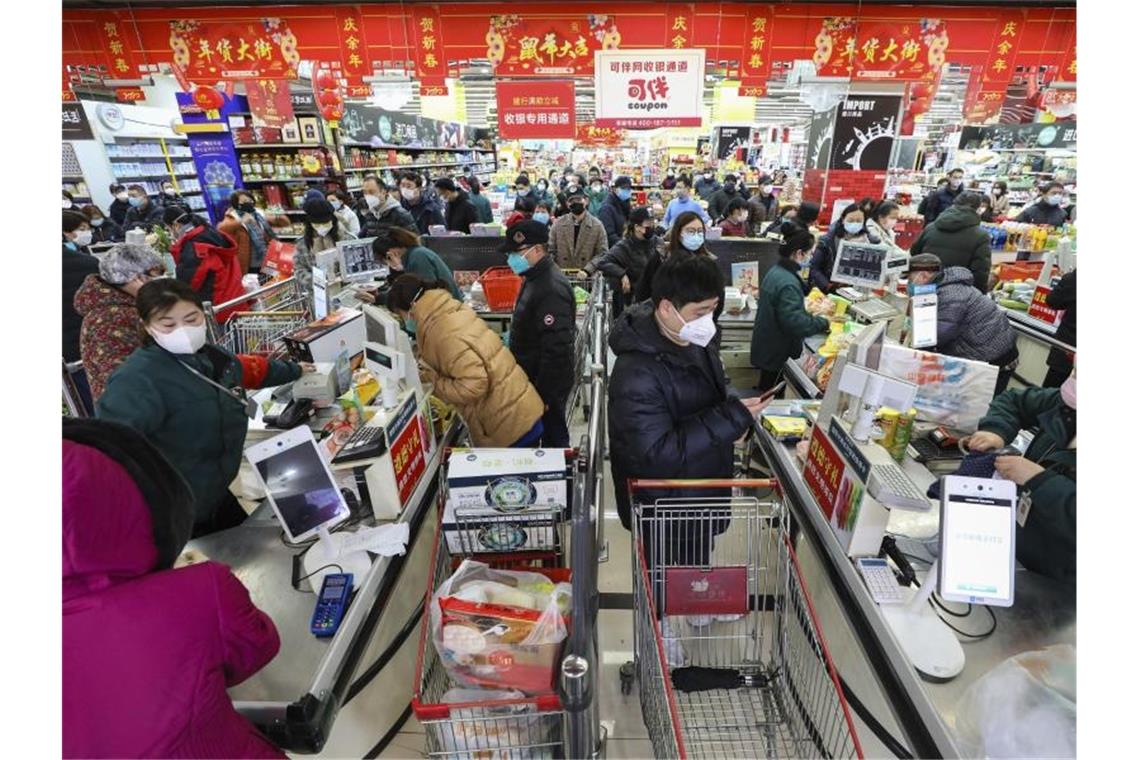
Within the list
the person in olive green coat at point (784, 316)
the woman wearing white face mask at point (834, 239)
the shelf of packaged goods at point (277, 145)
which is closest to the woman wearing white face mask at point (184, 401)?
the person in olive green coat at point (784, 316)

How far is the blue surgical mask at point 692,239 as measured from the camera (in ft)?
14.9

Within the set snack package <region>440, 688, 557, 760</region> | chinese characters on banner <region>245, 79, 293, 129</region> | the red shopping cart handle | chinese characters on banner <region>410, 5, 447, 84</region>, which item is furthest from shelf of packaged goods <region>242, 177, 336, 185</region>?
snack package <region>440, 688, 557, 760</region>

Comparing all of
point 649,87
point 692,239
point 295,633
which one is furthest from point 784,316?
point 649,87

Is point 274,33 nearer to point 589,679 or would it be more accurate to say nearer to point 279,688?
point 279,688

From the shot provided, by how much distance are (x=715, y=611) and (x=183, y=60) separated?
8.55 meters

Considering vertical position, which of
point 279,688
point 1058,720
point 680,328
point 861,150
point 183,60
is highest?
point 183,60

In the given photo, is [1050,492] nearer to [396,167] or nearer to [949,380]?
[949,380]

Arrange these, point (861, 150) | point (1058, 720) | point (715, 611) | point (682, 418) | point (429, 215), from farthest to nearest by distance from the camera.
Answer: point (429, 215)
point (861, 150)
point (682, 418)
point (715, 611)
point (1058, 720)

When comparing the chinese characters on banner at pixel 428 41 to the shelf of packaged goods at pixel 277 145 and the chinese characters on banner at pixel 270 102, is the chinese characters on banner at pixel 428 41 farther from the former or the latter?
the shelf of packaged goods at pixel 277 145

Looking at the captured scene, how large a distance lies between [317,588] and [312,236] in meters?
5.16

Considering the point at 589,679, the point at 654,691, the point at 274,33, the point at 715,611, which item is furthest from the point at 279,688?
the point at 274,33

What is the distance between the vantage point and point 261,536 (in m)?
2.06

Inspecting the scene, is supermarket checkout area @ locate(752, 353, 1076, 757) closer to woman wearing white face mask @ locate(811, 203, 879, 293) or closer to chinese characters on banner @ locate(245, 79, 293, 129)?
woman wearing white face mask @ locate(811, 203, 879, 293)

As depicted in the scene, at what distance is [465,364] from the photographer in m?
2.69
